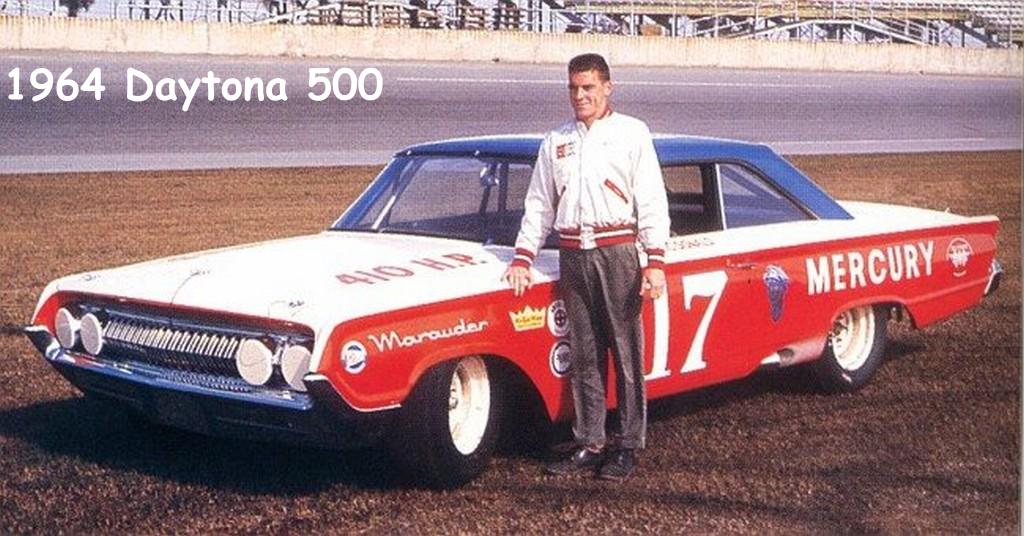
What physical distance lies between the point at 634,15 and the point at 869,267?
1634 millimetres

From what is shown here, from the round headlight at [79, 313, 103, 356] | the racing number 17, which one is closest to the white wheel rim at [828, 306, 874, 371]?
the racing number 17

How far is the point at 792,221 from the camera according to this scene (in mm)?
6141

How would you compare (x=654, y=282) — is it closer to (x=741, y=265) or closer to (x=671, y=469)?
(x=671, y=469)

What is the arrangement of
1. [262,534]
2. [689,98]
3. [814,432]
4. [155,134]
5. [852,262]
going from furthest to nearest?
[689,98]
[155,134]
[852,262]
[814,432]
[262,534]

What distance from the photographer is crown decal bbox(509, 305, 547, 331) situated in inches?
196

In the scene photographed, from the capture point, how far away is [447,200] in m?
5.75

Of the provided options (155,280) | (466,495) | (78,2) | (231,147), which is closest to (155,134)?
(231,147)

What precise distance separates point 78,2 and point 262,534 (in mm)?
2320

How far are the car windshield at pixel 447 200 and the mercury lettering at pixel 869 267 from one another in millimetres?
1105

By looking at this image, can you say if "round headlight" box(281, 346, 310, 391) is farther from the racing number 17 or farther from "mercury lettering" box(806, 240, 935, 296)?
"mercury lettering" box(806, 240, 935, 296)

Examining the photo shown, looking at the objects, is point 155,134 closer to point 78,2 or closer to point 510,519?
point 78,2

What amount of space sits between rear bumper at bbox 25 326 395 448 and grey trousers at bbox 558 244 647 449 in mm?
Answer: 672

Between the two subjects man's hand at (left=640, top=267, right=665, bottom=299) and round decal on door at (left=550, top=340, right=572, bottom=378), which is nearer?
man's hand at (left=640, top=267, right=665, bottom=299)

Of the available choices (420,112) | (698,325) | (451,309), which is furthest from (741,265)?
(420,112)
